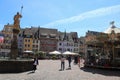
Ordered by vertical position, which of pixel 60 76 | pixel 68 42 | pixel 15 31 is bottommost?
pixel 60 76

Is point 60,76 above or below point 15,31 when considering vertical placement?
below

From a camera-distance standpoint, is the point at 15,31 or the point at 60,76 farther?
the point at 15,31

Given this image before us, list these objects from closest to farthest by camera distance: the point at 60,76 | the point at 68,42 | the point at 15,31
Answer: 1. the point at 60,76
2. the point at 15,31
3. the point at 68,42

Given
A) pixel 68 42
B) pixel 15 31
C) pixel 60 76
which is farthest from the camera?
pixel 68 42

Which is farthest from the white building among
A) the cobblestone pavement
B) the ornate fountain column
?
the cobblestone pavement

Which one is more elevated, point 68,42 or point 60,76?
point 68,42

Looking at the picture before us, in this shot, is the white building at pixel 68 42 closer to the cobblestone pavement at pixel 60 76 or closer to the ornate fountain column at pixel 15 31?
the ornate fountain column at pixel 15 31

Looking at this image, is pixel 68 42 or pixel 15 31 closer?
pixel 15 31

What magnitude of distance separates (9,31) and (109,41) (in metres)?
72.9

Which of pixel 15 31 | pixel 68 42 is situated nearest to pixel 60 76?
pixel 15 31

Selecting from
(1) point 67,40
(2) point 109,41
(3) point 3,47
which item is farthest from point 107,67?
(1) point 67,40

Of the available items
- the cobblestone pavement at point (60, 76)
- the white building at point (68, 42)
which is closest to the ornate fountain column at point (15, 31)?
the cobblestone pavement at point (60, 76)

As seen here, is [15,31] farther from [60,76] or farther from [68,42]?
[68,42]

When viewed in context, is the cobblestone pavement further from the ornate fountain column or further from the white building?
the white building
